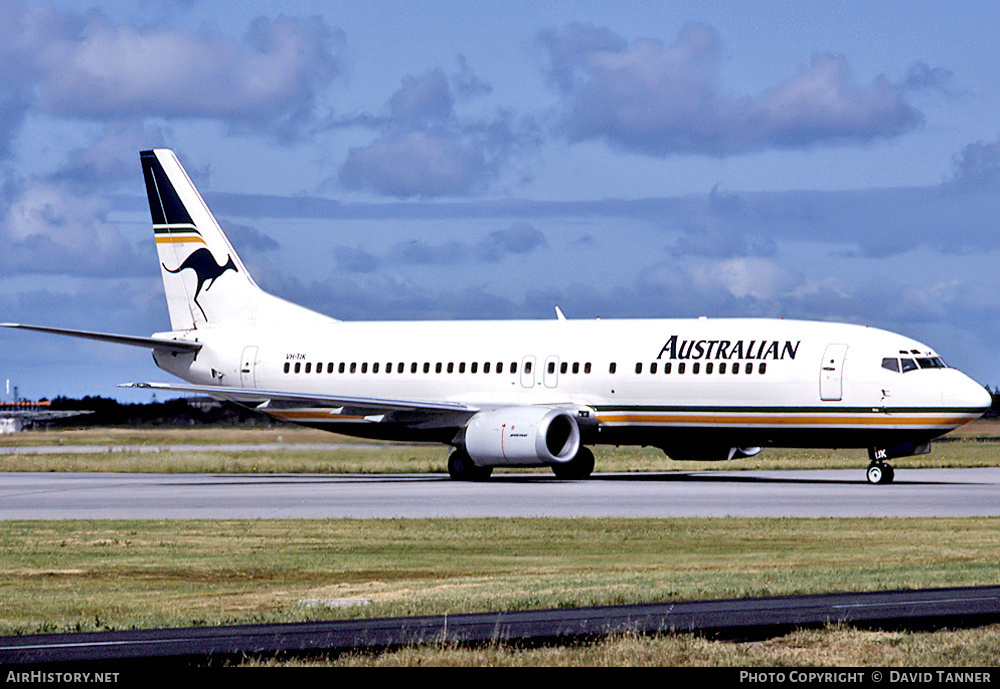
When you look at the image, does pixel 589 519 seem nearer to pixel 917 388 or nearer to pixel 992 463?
pixel 917 388

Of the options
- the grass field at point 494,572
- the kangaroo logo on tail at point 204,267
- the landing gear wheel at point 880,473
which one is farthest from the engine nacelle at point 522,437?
the grass field at point 494,572

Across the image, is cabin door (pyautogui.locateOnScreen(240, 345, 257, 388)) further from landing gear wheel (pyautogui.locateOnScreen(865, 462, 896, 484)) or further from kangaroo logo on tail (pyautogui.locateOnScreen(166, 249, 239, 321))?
landing gear wheel (pyautogui.locateOnScreen(865, 462, 896, 484))

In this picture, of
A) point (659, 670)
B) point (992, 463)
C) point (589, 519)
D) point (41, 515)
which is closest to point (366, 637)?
point (659, 670)

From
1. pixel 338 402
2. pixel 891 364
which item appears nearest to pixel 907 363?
pixel 891 364

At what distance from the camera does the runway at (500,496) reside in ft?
94.3

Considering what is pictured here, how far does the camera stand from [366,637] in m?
12.6

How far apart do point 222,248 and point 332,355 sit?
6.26m

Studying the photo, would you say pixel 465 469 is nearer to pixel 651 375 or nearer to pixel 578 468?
pixel 578 468

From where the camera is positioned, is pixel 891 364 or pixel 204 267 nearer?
pixel 891 364

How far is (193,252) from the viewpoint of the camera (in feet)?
167

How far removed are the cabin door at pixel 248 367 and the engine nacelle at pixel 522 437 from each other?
9590 mm

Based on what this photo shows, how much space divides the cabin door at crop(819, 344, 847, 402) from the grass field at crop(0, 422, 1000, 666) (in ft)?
41.9

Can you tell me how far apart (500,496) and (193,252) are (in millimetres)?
20074


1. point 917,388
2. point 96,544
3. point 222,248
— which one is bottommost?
point 96,544
